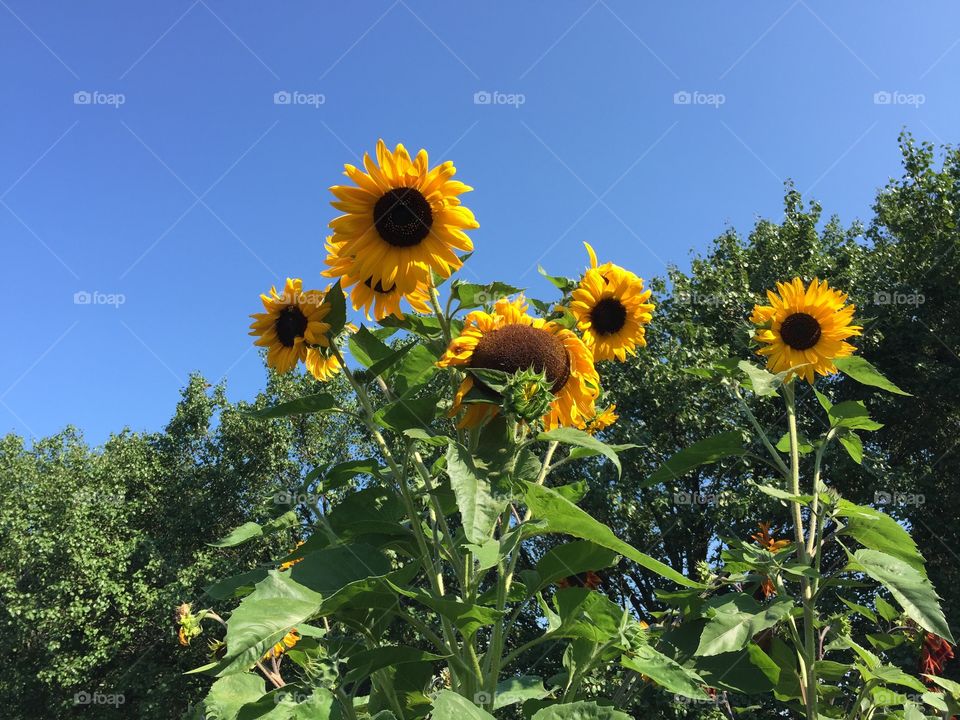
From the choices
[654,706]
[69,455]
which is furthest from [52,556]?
[654,706]

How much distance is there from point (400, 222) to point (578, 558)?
3.14 ft

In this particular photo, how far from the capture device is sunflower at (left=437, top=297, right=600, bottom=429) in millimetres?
1604

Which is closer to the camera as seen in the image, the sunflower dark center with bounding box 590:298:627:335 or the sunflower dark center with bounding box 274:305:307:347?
the sunflower dark center with bounding box 274:305:307:347

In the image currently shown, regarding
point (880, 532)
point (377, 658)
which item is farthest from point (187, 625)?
point (880, 532)

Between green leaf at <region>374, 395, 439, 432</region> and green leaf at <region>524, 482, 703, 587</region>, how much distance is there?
30 centimetres

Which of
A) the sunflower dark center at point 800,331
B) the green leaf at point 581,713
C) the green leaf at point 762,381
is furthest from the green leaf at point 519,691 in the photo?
the sunflower dark center at point 800,331

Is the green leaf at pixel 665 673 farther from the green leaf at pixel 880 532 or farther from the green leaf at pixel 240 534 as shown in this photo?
the green leaf at pixel 240 534

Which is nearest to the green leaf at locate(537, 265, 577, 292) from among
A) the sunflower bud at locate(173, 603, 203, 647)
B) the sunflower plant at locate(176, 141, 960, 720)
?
the sunflower plant at locate(176, 141, 960, 720)

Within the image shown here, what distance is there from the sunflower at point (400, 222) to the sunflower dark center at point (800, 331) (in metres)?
1.71

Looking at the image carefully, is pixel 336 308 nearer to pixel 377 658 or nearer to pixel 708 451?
pixel 377 658

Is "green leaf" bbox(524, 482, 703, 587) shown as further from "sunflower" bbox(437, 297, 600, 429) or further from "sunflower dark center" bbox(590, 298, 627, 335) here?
"sunflower dark center" bbox(590, 298, 627, 335)

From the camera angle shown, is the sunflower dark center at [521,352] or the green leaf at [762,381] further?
the green leaf at [762,381]

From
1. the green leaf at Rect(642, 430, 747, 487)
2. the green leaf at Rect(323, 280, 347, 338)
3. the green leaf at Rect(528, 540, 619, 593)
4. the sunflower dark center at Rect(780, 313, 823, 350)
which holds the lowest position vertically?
the green leaf at Rect(528, 540, 619, 593)

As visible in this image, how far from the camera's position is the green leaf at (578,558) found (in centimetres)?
164
